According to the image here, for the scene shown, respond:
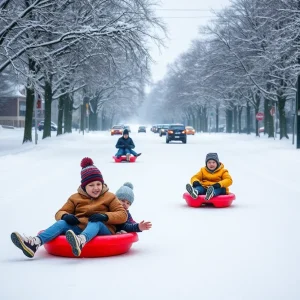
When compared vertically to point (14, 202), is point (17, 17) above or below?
above

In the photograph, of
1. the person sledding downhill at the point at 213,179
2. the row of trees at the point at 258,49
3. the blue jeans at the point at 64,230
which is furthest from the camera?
the row of trees at the point at 258,49

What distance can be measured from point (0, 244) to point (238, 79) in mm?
45139

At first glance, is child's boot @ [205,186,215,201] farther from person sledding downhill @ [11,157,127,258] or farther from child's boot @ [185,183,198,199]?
person sledding downhill @ [11,157,127,258]

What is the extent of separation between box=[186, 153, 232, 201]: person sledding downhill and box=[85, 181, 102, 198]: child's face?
432 cm

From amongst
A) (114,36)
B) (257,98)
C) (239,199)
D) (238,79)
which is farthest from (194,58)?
(239,199)

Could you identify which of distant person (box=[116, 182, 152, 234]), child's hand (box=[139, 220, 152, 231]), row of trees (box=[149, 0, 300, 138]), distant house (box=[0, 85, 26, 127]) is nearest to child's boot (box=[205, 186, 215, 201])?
distant person (box=[116, 182, 152, 234])

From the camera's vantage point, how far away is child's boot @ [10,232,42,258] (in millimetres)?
6441

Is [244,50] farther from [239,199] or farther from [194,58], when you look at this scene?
[194,58]

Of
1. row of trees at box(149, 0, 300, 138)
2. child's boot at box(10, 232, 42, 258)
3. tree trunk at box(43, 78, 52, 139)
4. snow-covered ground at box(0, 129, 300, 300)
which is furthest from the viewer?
tree trunk at box(43, 78, 52, 139)

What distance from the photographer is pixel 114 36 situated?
27.8m

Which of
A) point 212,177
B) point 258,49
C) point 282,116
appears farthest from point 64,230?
point 282,116

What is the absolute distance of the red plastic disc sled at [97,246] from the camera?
678 cm

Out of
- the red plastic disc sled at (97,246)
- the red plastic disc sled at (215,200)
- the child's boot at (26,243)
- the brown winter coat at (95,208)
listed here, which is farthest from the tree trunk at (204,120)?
the child's boot at (26,243)

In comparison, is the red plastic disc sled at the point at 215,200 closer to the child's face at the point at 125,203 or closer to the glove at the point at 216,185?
the glove at the point at 216,185
